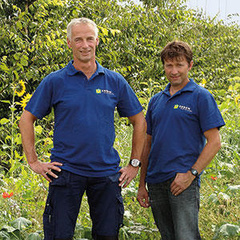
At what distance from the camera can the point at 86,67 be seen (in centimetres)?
293

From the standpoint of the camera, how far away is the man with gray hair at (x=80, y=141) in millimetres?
2824

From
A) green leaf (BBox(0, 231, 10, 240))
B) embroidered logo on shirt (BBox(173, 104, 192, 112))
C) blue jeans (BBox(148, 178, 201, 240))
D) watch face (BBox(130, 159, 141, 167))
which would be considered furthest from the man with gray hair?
green leaf (BBox(0, 231, 10, 240))

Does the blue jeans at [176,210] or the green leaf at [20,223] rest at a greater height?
the blue jeans at [176,210]

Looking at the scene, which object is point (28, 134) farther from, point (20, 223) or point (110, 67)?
point (110, 67)

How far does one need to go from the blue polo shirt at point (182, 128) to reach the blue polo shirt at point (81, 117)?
0.31 metres

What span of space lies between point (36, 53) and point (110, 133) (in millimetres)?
3558

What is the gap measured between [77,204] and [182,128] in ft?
2.68

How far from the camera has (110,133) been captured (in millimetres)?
2912

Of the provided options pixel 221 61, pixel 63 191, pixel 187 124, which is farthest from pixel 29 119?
pixel 221 61

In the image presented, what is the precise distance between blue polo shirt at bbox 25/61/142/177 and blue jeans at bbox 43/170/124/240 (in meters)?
0.07

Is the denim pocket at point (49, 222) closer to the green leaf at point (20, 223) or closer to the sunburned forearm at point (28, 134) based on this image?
the sunburned forearm at point (28, 134)

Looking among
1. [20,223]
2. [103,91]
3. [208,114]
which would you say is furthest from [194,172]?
[20,223]

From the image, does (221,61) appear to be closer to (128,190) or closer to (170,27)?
(170,27)

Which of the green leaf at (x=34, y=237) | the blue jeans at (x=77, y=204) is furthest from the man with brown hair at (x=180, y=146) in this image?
the green leaf at (x=34, y=237)
